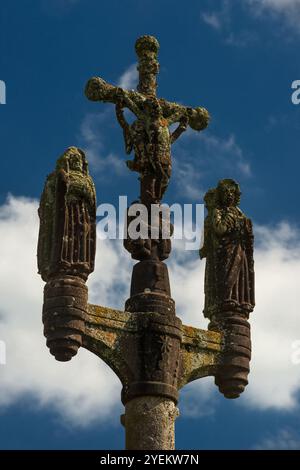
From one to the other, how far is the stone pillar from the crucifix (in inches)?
0.6

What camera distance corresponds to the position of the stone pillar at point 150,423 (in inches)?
824

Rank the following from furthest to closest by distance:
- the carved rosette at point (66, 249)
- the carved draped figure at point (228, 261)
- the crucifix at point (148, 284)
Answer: the carved draped figure at point (228, 261)
the crucifix at point (148, 284)
the carved rosette at point (66, 249)

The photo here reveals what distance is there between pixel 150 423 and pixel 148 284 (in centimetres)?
211

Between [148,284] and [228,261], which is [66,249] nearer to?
[148,284]

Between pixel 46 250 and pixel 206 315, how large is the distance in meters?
3.01

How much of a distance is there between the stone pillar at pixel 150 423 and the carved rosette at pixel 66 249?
127 centimetres

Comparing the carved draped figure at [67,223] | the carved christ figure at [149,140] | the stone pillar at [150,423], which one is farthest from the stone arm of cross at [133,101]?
the stone pillar at [150,423]

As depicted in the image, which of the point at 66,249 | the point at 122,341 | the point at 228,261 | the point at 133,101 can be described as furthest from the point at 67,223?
the point at 228,261

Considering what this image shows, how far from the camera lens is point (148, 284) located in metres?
21.9

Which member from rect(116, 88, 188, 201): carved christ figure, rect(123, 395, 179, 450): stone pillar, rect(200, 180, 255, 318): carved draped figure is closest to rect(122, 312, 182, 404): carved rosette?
rect(123, 395, 179, 450): stone pillar

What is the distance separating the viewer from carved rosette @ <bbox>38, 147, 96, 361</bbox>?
818 inches

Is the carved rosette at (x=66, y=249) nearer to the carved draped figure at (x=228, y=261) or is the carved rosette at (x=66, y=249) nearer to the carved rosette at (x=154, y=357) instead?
the carved rosette at (x=154, y=357)

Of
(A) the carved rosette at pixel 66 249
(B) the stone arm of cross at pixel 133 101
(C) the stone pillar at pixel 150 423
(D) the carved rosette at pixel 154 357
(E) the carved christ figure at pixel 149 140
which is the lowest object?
(C) the stone pillar at pixel 150 423

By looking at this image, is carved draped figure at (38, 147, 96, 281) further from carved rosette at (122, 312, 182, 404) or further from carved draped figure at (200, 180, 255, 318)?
carved draped figure at (200, 180, 255, 318)
